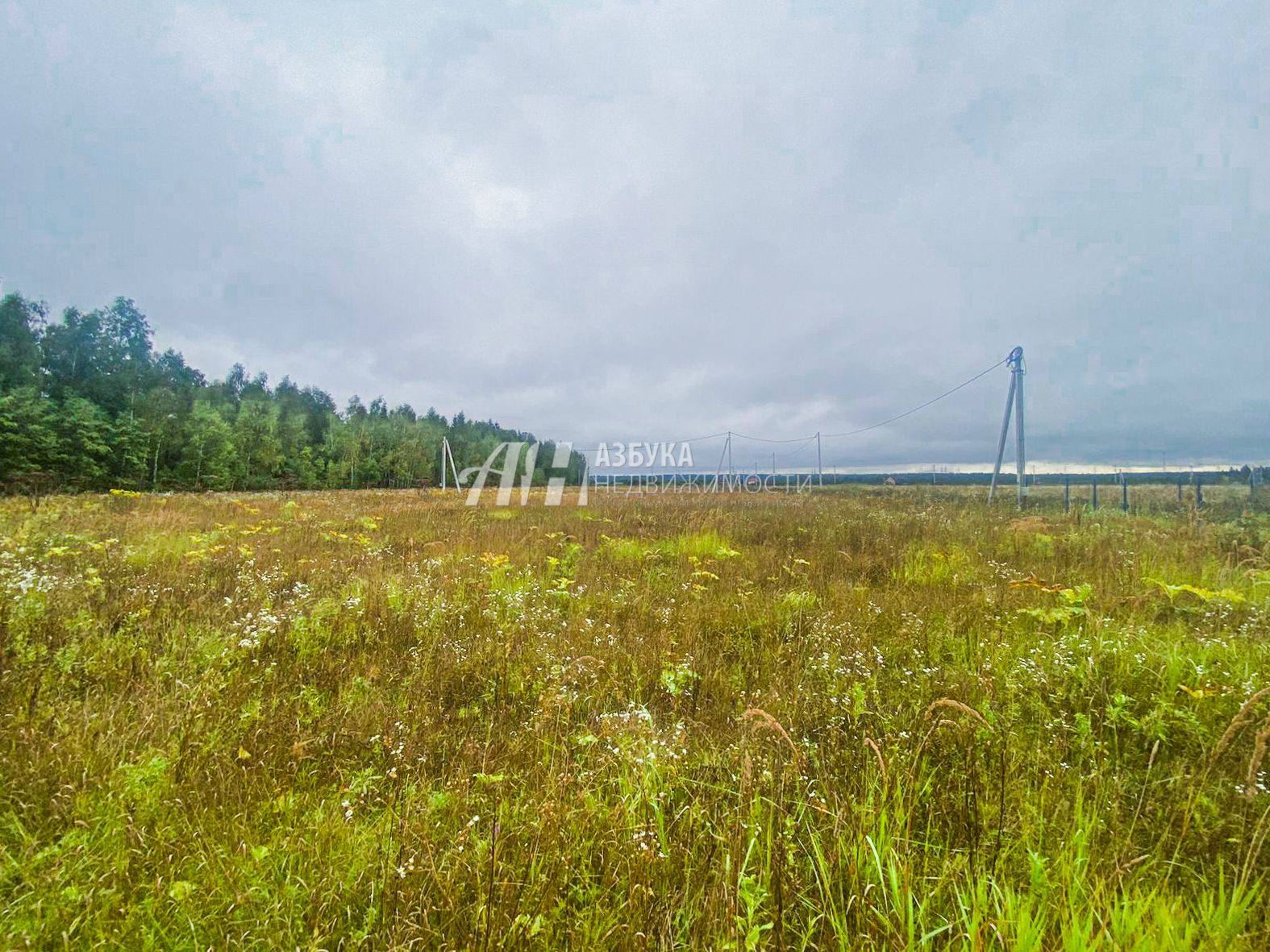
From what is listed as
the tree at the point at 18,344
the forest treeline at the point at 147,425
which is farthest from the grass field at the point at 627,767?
the tree at the point at 18,344

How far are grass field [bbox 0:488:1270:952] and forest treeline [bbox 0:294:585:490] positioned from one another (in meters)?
34.9

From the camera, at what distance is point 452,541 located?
8695 millimetres

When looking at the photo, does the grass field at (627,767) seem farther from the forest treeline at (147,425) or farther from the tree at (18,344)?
the tree at (18,344)

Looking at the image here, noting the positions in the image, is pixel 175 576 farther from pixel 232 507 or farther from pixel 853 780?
pixel 232 507

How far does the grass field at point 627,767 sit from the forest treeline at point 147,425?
115 feet

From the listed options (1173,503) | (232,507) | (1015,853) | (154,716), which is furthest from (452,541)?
(1173,503)

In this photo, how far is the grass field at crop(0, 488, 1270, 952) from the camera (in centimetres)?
148

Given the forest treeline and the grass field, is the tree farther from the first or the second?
the grass field

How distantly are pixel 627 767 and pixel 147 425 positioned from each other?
53.9m

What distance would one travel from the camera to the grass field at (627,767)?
1481 mm

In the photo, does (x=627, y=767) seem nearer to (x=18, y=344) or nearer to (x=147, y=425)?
(x=147, y=425)

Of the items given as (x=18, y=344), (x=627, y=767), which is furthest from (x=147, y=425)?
(x=627, y=767)

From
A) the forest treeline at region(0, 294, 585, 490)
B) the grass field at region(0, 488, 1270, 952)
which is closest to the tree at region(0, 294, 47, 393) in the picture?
the forest treeline at region(0, 294, 585, 490)

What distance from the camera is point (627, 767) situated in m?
2.21
